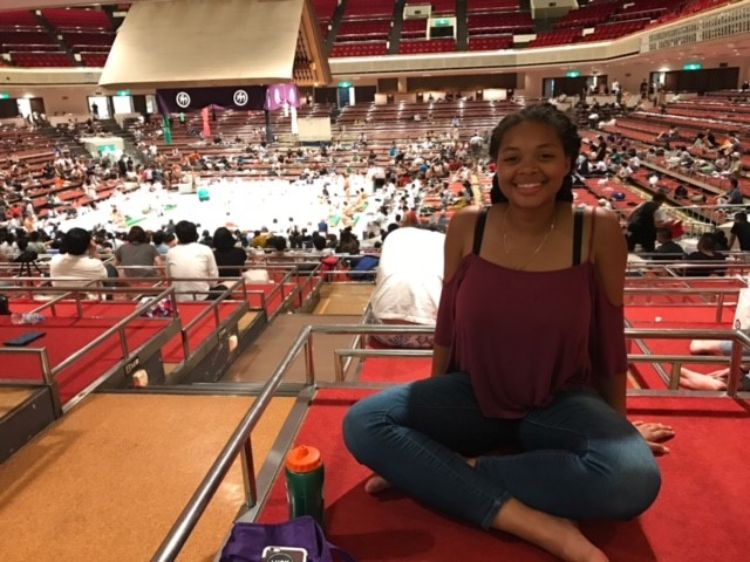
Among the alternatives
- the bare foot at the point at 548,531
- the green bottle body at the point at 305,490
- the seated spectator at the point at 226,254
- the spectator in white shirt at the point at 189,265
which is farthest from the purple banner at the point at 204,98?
the bare foot at the point at 548,531

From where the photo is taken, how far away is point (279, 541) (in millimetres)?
1518

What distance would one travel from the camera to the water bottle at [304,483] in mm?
1708

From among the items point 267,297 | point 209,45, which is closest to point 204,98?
point 209,45

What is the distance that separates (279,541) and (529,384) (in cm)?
78

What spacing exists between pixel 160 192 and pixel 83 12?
65.4 ft

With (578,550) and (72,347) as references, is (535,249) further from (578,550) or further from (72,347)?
(72,347)

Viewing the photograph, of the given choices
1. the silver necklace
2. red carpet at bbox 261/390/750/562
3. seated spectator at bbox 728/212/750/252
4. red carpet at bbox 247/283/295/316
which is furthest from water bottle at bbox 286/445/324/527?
seated spectator at bbox 728/212/750/252

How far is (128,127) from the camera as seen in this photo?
31.6m

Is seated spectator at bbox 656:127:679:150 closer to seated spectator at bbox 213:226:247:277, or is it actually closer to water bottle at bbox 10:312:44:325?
seated spectator at bbox 213:226:247:277

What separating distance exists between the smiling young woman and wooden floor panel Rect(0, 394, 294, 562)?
842 millimetres

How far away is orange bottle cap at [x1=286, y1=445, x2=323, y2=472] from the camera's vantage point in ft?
5.60

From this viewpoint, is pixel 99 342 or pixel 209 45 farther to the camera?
pixel 209 45

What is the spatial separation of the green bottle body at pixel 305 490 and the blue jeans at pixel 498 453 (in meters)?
0.15

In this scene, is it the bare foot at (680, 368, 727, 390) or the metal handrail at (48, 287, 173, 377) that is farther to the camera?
the metal handrail at (48, 287, 173, 377)
